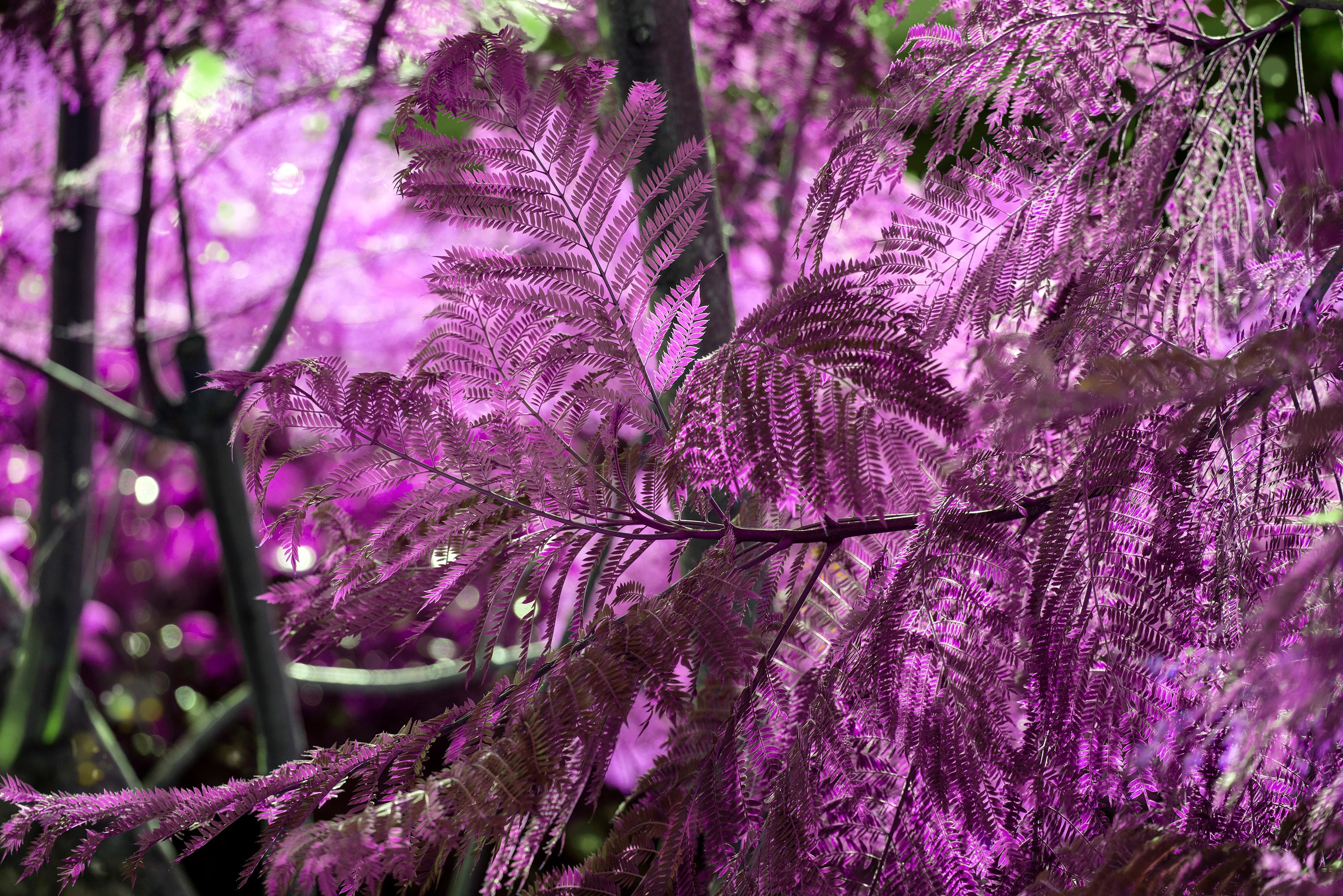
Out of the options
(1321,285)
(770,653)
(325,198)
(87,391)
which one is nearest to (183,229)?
(325,198)

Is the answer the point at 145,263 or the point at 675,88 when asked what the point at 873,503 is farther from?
the point at 145,263

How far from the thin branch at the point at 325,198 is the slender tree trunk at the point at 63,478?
0.52 m

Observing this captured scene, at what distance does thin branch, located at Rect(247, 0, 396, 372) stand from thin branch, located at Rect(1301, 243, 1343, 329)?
1.61m

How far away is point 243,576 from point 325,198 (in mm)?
760

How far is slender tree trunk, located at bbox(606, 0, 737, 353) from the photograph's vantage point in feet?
3.40

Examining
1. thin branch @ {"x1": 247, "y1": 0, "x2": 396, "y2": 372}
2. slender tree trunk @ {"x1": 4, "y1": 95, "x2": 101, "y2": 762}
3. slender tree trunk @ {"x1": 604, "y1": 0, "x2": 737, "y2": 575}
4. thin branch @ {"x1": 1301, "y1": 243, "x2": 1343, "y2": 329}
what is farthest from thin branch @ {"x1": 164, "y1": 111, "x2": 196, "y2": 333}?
thin branch @ {"x1": 1301, "y1": 243, "x2": 1343, "y2": 329}

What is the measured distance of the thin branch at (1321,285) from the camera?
0.66 m

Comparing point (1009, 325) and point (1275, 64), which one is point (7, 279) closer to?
point (1009, 325)

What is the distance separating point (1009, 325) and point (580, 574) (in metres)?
0.45

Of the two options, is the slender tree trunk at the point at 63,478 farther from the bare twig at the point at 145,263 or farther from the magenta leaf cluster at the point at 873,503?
the magenta leaf cluster at the point at 873,503

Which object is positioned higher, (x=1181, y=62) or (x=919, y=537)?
(x=1181, y=62)

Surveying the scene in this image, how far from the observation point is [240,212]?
350 cm

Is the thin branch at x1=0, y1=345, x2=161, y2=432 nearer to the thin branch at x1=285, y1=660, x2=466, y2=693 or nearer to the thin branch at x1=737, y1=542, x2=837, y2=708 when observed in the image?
the thin branch at x1=285, y1=660, x2=466, y2=693

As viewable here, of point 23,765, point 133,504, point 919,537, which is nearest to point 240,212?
point 133,504
